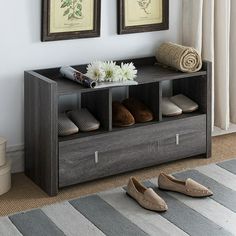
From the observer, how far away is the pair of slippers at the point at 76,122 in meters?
3.19

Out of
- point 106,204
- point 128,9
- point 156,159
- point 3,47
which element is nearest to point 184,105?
point 156,159

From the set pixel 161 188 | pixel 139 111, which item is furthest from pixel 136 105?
pixel 161 188

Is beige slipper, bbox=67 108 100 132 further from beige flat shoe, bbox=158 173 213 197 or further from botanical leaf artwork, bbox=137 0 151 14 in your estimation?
botanical leaf artwork, bbox=137 0 151 14

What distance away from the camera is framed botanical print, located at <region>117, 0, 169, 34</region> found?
3539 millimetres

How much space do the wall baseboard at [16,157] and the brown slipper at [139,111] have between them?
637mm

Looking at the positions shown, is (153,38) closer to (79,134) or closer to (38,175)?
(79,134)

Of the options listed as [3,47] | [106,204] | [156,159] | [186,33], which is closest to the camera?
[106,204]

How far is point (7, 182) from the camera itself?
3.23 m

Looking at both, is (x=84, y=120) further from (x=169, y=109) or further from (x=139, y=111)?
(x=169, y=109)

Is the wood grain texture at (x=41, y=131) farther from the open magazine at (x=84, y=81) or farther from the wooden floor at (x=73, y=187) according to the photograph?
the open magazine at (x=84, y=81)

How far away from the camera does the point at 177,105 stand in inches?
143

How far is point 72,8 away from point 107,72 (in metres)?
0.42

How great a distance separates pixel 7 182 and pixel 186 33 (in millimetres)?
1411

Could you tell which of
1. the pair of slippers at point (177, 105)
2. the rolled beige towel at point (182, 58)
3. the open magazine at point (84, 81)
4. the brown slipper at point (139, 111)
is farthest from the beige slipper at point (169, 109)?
the open magazine at point (84, 81)
